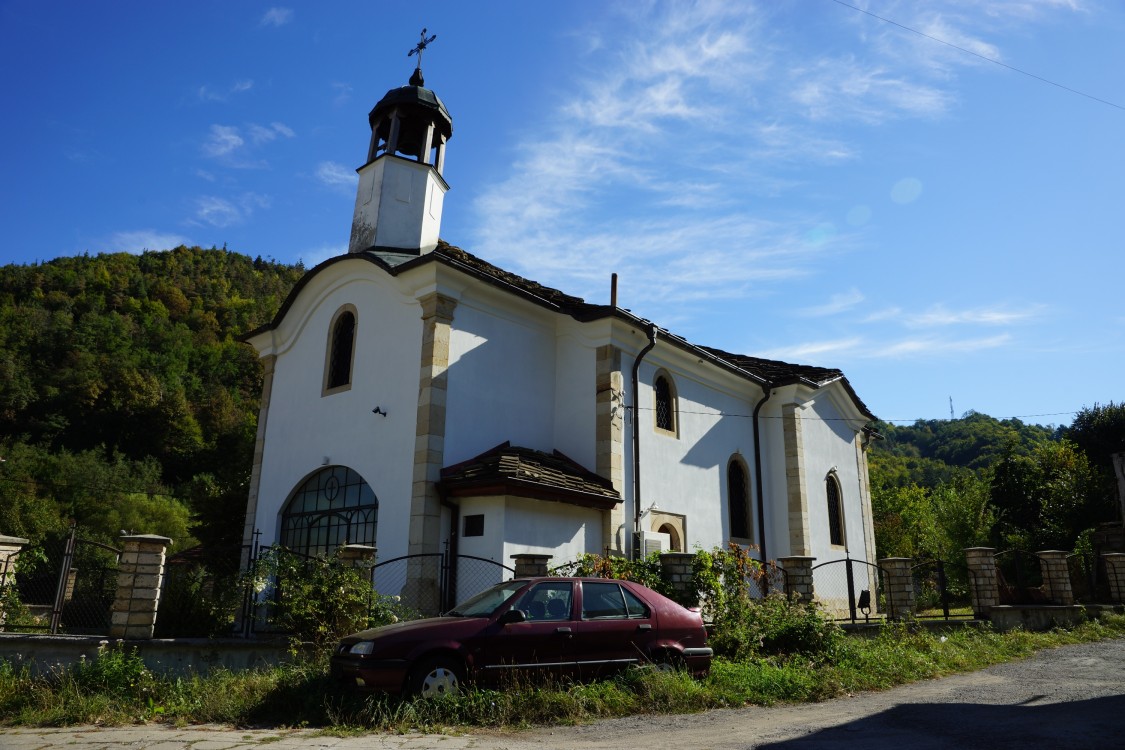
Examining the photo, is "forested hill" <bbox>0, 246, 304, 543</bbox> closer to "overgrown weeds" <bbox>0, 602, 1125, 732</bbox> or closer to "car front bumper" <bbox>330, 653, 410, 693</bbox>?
"overgrown weeds" <bbox>0, 602, 1125, 732</bbox>

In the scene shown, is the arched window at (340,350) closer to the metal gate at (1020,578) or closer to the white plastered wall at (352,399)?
the white plastered wall at (352,399)

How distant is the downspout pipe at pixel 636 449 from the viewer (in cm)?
1496

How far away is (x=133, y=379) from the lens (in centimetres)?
5934

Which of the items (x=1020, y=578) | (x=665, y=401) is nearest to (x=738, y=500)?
(x=665, y=401)

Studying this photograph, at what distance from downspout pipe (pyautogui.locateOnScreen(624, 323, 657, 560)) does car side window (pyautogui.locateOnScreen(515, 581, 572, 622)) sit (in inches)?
241

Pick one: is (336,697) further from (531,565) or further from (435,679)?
(531,565)

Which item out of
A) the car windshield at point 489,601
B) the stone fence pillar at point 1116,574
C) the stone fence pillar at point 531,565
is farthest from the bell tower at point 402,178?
the stone fence pillar at point 1116,574

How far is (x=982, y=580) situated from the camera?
51.1 feet

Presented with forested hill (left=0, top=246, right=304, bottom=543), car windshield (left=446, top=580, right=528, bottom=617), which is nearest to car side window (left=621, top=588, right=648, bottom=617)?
car windshield (left=446, top=580, right=528, bottom=617)

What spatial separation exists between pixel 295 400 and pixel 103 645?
820cm

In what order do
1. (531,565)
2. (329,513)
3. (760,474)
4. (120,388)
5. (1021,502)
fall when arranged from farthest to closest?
(120,388), (1021,502), (760,474), (329,513), (531,565)

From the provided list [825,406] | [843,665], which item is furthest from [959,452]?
[843,665]

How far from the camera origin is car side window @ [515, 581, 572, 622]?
861 centimetres

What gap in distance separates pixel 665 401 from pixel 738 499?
3703 millimetres
